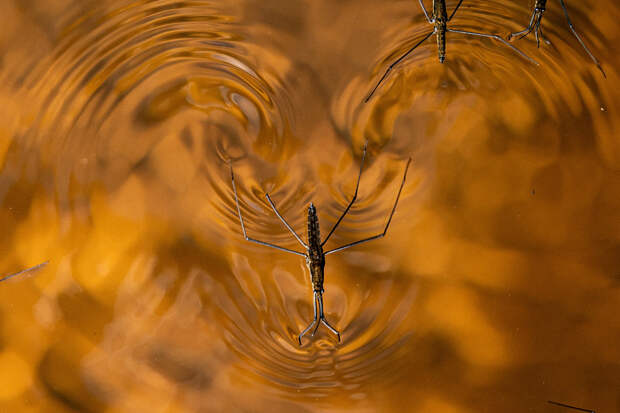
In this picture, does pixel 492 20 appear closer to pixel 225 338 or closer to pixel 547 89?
pixel 547 89

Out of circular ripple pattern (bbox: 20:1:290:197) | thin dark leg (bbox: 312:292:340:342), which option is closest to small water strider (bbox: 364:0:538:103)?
circular ripple pattern (bbox: 20:1:290:197)

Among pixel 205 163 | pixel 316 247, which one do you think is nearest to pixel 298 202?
pixel 316 247

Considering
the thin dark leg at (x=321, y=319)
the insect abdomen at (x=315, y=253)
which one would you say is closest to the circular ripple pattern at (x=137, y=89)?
the insect abdomen at (x=315, y=253)

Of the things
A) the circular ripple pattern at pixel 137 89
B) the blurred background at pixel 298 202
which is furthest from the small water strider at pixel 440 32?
the circular ripple pattern at pixel 137 89

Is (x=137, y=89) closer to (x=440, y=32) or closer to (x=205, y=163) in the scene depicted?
(x=205, y=163)

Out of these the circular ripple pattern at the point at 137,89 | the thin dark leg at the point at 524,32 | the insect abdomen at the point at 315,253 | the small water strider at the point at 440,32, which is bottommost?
the insect abdomen at the point at 315,253

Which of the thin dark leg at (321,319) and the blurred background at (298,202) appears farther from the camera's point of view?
the blurred background at (298,202)

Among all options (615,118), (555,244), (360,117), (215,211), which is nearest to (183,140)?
(215,211)

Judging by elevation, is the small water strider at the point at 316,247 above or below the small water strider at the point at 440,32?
below

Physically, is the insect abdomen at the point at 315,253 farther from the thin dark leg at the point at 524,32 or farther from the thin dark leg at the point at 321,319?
the thin dark leg at the point at 524,32
